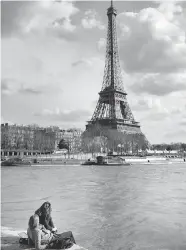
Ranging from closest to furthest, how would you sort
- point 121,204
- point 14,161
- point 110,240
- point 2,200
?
point 110,240
point 121,204
point 2,200
point 14,161

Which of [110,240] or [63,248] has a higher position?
[63,248]

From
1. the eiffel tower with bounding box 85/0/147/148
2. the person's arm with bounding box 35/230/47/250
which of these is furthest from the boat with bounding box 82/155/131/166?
the person's arm with bounding box 35/230/47/250

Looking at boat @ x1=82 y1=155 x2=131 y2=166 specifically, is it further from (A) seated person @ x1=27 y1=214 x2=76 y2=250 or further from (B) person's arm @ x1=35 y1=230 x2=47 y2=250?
(B) person's arm @ x1=35 y1=230 x2=47 y2=250

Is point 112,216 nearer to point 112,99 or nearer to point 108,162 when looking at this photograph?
point 108,162

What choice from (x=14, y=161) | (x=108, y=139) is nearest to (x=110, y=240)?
(x=14, y=161)

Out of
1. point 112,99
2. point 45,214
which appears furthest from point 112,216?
point 112,99

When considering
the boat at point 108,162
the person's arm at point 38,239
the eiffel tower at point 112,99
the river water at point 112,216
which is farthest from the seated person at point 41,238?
the eiffel tower at point 112,99

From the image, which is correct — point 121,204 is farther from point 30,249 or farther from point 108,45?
point 108,45
